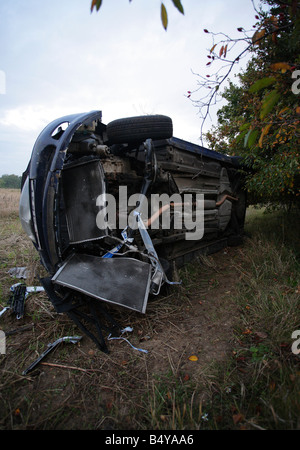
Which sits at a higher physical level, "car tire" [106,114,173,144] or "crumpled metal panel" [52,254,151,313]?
"car tire" [106,114,173,144]

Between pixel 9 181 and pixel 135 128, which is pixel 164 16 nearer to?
pixel 135 128

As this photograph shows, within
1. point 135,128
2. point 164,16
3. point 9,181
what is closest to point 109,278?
point 135,128

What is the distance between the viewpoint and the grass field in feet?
5.14

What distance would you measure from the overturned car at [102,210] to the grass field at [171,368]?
1.08ft

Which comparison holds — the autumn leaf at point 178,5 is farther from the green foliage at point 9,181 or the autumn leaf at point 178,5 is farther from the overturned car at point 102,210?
the green foliage at point 9,181

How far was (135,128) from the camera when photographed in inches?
115

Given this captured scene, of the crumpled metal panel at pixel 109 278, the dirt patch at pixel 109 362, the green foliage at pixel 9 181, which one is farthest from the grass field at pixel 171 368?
the green foliage at pixel 9 181

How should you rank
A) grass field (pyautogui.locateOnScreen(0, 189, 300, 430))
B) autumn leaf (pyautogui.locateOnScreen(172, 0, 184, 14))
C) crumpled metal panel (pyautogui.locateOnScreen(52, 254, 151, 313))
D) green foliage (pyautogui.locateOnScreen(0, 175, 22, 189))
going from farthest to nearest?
1. green foliage (pyautogui.locateOnScreen(0, 175, 22, 189))
2. crumpled metal panel (pyautogui.locateOnScreen(52, 254, 151, 313))
3. grass field (pyautogui.locateOnScreen(0, 189, 300, 430))
4. autumn leaf (pyautogui.locateOnScreen(172, 0, 184, 14))

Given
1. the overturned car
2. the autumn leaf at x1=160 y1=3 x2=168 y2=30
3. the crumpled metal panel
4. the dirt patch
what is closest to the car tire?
the overturned car

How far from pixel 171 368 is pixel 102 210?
1690 millimetres

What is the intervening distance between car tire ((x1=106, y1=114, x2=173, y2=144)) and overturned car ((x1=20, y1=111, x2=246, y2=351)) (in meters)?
0.01

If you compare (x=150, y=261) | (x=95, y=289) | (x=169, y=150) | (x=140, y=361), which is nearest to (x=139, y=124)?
(x=169, y=150)

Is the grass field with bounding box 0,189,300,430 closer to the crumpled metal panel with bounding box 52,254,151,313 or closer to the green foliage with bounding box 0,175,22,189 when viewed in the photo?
the crumpled metal panel with bounding box 52,254,151,313
